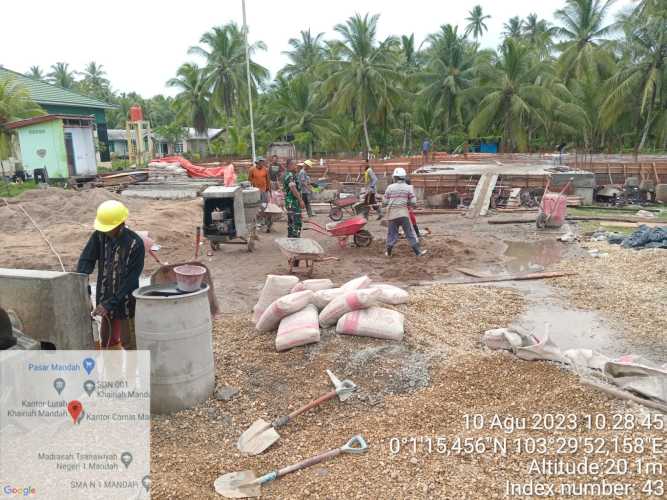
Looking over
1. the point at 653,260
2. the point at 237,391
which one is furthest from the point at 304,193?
the point at 237,391

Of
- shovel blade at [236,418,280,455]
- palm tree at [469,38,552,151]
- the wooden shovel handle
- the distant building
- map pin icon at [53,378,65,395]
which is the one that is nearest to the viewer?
the wooden shovel handle

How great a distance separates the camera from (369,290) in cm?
477

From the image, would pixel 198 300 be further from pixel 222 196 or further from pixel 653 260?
pixel 653 260

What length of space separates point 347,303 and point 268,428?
1.50 meters

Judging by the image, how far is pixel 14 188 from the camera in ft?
62.0

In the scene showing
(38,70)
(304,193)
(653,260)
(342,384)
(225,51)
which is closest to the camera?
(342,384)

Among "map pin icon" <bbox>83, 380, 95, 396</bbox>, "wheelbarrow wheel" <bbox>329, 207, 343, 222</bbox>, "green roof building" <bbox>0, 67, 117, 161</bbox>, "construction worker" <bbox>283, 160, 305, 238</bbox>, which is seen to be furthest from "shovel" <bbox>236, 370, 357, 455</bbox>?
"green roof building" <bbox>0, 67, 117, 161</bbox>

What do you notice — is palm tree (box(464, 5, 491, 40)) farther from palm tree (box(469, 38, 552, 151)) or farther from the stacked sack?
the stacked sack

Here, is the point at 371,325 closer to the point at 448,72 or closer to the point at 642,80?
the point at 642,80

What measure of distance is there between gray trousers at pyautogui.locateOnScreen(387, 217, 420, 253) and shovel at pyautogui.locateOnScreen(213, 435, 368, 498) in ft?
19.3

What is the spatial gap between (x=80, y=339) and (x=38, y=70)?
6702 cm

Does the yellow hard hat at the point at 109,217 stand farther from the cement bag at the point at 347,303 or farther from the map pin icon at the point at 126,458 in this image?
the cement bag at the point at 347,303

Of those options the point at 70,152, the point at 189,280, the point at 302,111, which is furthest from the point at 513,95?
the point at 189,280

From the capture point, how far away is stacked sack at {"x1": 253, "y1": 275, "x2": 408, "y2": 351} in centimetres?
454
